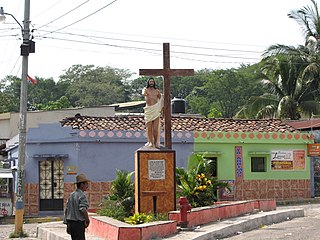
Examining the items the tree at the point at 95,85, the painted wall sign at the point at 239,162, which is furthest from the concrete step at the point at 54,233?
the tree at the point at 95,85

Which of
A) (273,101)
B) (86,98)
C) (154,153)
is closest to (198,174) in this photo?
(154,153)

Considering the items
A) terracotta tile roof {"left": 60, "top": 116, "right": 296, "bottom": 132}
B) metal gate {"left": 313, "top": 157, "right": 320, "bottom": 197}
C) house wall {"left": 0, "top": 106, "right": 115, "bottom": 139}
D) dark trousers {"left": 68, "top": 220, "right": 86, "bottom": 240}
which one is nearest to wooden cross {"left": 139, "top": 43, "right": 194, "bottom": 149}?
dark trousers {"left": 68, "top": 220, "right": 86, "bottom": 240}

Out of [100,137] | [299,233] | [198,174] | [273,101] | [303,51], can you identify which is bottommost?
[299,233]

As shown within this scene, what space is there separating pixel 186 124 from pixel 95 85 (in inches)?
1903

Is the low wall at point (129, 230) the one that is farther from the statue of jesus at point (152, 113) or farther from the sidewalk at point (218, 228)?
the statue of jesus at point (152, 113)

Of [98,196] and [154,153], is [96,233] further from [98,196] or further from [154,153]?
[98,196]

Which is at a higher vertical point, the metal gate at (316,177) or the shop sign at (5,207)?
the metal gate at (316,177)

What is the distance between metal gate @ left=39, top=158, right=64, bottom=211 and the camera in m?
28.8

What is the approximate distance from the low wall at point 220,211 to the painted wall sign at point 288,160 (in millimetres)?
10115

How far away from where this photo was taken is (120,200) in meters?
18.7

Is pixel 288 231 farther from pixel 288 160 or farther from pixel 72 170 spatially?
pixel 288 160

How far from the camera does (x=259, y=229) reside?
17.6 meters

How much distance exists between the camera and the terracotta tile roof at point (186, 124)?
2950cm

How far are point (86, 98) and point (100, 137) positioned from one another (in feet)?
158
